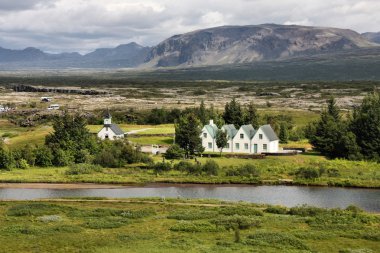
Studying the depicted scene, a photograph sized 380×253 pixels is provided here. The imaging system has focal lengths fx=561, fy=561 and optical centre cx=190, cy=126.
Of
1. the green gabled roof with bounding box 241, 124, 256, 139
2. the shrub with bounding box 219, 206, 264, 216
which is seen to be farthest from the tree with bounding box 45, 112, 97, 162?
the shrub with bounding box 219, 206, 264, 216

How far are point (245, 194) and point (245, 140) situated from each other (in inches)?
1067

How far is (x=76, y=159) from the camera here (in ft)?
265

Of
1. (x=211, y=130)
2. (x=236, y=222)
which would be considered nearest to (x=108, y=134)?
(x=211, y=130)

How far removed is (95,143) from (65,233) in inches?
1752

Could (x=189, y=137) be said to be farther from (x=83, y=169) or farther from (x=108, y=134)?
(x=108, y=134)

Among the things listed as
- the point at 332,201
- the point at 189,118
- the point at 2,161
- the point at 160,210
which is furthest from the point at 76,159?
the point at 332,201

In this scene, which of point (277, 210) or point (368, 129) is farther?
point (368, 129)

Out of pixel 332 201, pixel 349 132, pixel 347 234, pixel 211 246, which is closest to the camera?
pixel 211 246

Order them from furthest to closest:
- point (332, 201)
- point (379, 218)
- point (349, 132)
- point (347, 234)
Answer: point (349, 132)
point (332, 201)
point (379, 218)
point (347, 234)

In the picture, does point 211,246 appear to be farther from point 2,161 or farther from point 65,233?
point 2,161

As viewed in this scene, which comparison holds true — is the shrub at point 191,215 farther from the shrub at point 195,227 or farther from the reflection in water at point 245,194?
the reflection in water at point 245,194

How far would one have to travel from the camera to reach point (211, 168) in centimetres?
7088

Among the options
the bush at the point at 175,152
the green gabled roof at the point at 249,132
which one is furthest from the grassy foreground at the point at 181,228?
the green gabled roof at the point at 249,132

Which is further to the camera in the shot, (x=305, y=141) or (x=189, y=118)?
(x=305, y=141)
